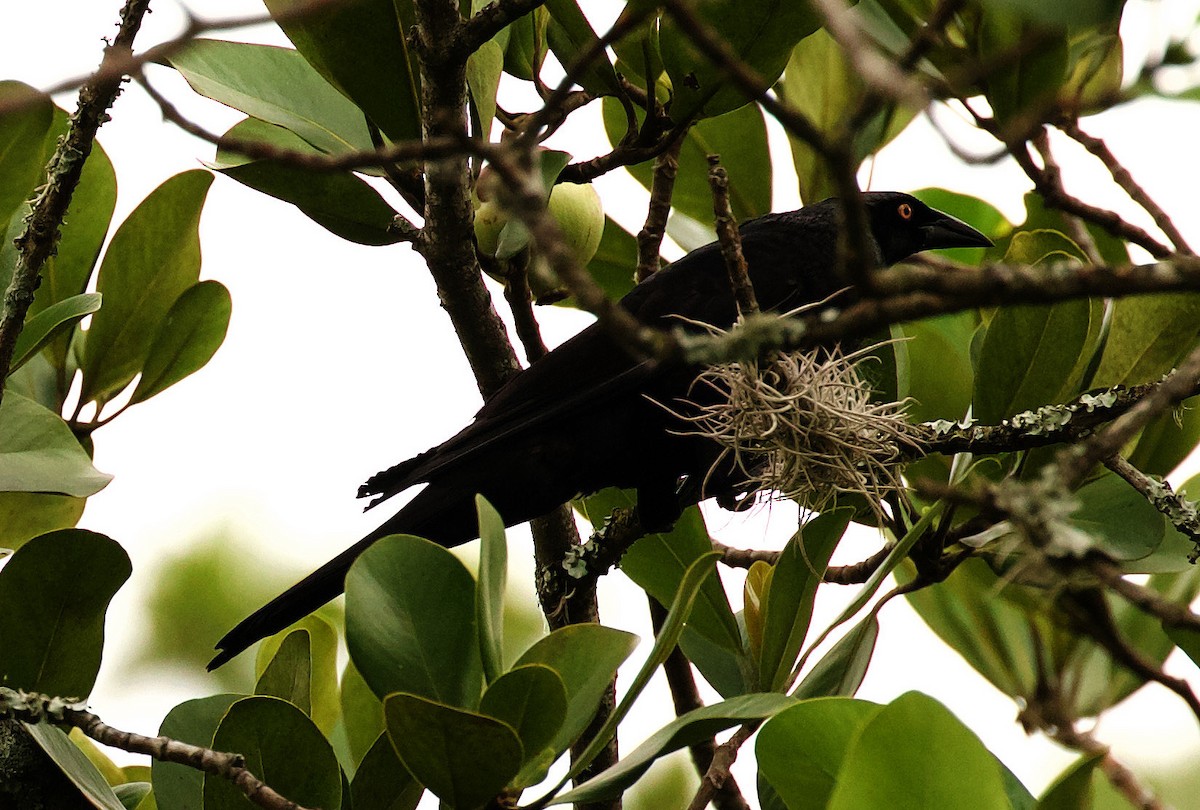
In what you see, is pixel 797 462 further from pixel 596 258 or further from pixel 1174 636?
pixel 596 258

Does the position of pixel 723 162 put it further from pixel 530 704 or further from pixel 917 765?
pixel 917 765

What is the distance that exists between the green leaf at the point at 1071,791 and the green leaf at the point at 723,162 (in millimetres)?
1585

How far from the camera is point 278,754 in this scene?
1620mm

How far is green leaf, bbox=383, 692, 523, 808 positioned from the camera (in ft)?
4.61

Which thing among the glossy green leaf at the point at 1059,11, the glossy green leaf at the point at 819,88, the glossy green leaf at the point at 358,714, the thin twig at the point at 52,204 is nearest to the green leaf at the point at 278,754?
the glossy green leaf at the point at 358,714

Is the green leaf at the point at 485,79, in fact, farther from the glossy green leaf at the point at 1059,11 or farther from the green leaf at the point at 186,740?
the glossy green leaf at the point at 1059,11

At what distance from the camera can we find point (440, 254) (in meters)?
2.17

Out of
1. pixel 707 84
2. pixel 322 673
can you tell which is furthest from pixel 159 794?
pixel 707 84

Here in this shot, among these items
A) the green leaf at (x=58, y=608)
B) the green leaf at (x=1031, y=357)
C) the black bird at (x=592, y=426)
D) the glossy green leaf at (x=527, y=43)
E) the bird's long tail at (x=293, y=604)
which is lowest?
the green leaf at (x=58, y=608)

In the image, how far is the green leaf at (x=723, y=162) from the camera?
8.75 ft

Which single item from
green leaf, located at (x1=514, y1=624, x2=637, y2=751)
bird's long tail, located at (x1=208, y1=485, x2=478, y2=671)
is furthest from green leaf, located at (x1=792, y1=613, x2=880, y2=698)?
bird's long tail, located at (x1=208, y1=485, x2=478, y2=671)

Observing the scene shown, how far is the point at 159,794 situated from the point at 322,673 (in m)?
0.51

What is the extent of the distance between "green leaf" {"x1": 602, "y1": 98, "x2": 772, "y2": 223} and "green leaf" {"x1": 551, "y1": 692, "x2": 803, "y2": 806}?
1.37 metres

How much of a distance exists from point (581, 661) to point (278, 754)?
40 cm
